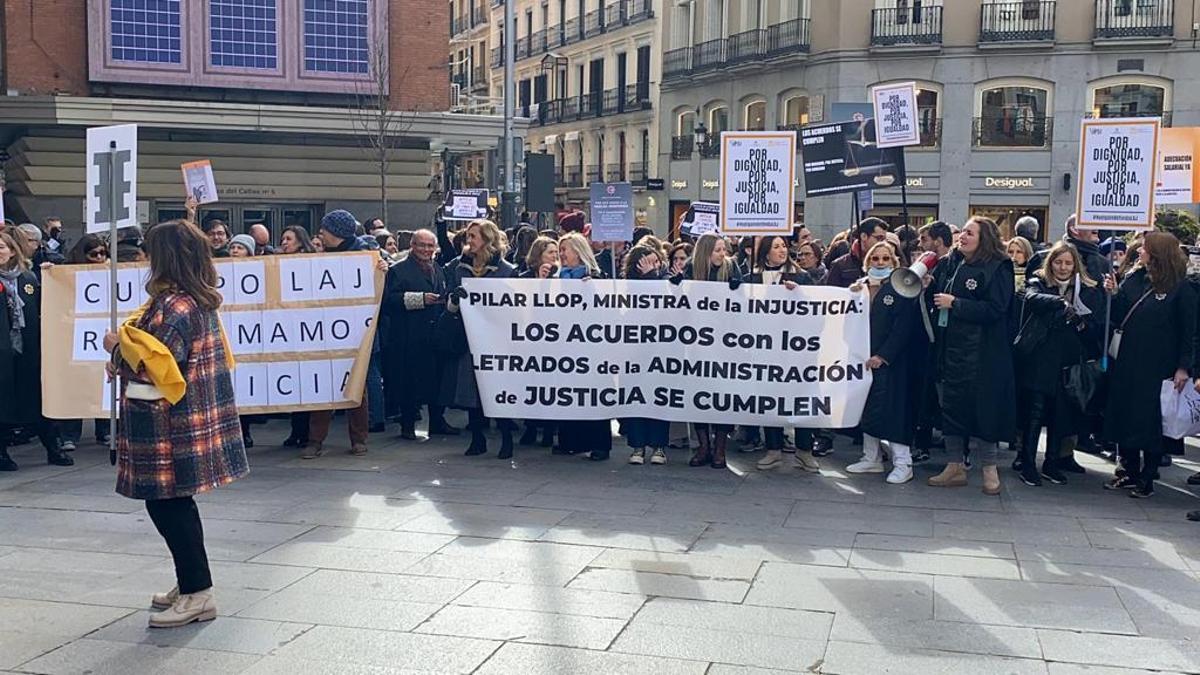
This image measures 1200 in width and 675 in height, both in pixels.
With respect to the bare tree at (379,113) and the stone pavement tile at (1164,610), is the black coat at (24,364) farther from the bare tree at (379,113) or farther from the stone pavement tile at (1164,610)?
the bare tree at (379,113)

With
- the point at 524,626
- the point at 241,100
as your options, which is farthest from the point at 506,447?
the point at 241,100

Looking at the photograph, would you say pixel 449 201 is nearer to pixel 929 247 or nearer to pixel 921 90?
pixel 929 247

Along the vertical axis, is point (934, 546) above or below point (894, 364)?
below

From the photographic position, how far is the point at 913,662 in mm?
5207

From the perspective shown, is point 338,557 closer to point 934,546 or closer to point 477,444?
point 477,444

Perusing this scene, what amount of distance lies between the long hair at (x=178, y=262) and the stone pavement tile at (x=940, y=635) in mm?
3204

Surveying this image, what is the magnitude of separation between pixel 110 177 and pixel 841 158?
6654 millimetres

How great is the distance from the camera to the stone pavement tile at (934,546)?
7020mm

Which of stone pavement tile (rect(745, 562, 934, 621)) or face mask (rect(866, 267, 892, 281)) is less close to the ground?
face mask (rect(866, 267, 892, 281))

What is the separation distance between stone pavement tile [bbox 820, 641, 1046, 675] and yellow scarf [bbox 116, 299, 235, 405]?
9.81 ft

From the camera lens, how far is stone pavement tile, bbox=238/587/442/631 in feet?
18.6

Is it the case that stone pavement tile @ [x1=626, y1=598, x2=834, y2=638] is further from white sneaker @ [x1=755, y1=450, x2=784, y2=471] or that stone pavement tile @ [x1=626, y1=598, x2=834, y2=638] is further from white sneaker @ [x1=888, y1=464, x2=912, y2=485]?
white sneaker @ [x1=755, y1=450, x2=784, y2=471]

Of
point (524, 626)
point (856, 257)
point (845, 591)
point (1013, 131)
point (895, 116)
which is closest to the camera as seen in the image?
point (524, 626)

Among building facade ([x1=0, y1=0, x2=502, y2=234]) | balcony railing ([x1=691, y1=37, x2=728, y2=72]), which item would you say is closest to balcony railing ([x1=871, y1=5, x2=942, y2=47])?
balcony railing ([x1=691, y1=37, x2=728, y2=72])
